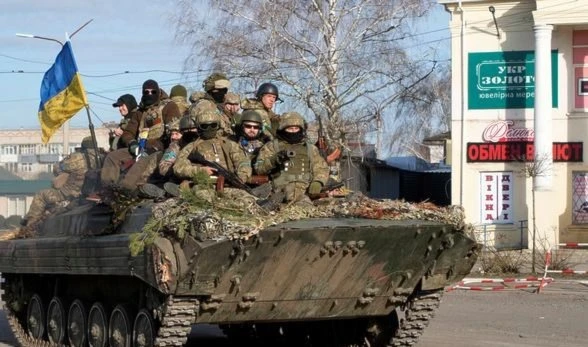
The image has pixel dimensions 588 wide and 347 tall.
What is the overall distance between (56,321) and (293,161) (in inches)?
143

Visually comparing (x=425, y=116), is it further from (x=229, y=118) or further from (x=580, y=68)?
(x=229, y=118)

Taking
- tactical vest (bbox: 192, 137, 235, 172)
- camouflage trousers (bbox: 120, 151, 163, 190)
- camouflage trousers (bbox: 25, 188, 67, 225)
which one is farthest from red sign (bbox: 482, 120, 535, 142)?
tactical vest (bbox: 192, 137, 235, 172)

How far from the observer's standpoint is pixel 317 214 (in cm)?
1069

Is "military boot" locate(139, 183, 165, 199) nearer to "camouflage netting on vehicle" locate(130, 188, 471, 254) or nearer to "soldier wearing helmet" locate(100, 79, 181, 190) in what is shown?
"soldier wearing helmet" locate(100, 79, 181, 190)

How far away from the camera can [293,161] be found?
11688 millimetres

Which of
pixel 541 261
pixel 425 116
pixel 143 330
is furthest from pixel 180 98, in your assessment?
pixel 425 116

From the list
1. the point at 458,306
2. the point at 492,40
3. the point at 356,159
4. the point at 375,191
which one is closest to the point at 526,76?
the point at 492,40

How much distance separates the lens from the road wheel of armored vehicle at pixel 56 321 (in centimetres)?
1355

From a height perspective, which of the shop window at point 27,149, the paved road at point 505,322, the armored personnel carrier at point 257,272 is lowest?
the paved road at point 505,322

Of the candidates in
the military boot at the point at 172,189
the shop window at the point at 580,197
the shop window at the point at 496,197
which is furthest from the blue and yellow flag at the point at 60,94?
the shop window at the point at 580,197

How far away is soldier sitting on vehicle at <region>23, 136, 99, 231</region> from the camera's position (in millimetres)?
14320

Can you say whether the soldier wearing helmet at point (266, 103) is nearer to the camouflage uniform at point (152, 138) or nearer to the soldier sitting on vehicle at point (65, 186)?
the camouflage uniform at point (152, 138)

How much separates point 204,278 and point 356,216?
1419 mm

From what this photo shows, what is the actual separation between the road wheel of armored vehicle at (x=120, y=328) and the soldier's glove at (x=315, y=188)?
6.43 feet
